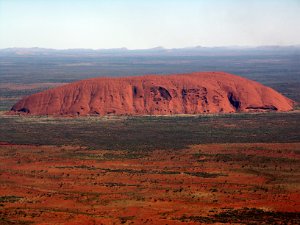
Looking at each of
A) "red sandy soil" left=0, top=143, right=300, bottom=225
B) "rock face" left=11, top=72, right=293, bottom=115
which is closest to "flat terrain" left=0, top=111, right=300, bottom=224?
"red sandy soil" left=0, top=143, right=300, bottom=225

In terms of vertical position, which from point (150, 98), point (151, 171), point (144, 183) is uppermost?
point (150, 98)

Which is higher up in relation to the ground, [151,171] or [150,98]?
[150,98]

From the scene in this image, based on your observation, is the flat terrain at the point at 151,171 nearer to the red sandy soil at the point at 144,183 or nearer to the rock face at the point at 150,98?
the red sandy soil at the point at 144,183

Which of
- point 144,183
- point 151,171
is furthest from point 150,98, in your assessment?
point 144,183

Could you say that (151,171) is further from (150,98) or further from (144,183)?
(150,98)

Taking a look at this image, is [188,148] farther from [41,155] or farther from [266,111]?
[266,111]

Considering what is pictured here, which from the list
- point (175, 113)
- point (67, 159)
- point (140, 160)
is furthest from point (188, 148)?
point (175, 113)

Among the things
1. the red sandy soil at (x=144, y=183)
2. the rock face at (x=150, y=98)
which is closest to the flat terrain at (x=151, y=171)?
the red sandy soil at (x=144, y=183)
